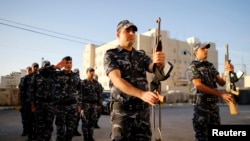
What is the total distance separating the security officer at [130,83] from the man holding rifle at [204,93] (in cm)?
162

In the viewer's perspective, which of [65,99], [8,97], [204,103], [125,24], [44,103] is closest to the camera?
[125,24]

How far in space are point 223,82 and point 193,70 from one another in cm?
65

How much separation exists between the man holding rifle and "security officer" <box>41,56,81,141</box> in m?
3.09

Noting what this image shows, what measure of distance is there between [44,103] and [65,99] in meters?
0.95

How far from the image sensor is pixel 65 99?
6.31 m

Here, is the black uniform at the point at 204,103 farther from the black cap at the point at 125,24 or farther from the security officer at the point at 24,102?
the security officer at the point at 24,102

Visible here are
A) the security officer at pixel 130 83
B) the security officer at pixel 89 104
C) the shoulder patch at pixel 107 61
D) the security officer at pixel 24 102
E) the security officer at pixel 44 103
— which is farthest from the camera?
the security officer at pixel 24 102

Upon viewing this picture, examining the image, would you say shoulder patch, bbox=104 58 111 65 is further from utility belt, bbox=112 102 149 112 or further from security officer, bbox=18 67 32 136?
security officer, bbox=18 67 32 136

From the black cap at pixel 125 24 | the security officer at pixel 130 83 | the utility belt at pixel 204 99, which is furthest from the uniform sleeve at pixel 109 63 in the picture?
the utility belt at pixel 204 99

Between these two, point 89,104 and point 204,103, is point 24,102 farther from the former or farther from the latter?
point 204,103

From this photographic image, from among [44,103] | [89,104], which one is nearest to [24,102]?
[44,103]

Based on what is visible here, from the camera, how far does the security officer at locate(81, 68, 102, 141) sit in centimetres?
734

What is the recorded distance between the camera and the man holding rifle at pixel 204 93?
438 cm

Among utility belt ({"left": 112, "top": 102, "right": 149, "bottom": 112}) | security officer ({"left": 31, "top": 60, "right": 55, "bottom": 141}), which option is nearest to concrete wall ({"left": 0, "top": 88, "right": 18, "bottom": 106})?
security officer ({"left": 31, "top": 60, "right": 55, "bottom": 141})
